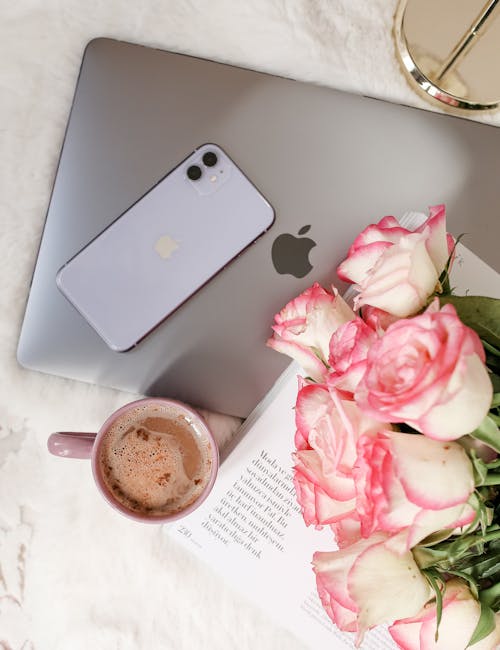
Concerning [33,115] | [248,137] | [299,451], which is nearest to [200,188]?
[248,137]

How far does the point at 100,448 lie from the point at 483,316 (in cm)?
37

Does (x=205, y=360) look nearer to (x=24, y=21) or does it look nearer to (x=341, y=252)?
(x=341, y=252)

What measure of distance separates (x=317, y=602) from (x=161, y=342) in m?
0.30

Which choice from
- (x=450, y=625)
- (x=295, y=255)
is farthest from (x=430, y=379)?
(x=295, y=255)

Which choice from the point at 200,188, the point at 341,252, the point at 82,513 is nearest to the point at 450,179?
the point at 341,252

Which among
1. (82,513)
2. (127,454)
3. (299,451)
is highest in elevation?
(299,451)

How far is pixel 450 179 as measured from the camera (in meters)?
0.62

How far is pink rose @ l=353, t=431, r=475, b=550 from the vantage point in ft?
0.98

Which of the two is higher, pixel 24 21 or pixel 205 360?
pixel 24 21

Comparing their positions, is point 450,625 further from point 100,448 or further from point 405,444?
point 100,448

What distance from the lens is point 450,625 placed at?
359 mm

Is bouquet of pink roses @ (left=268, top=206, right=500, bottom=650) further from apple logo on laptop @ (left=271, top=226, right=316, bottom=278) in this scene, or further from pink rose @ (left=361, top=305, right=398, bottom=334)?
apple logo on laptop @ (left=271, top=226, right=316, bottom=278)

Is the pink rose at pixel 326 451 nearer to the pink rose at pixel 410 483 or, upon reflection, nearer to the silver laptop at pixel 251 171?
the pink rose at pixel 410 483

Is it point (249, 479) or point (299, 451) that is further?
point (249, 479)
